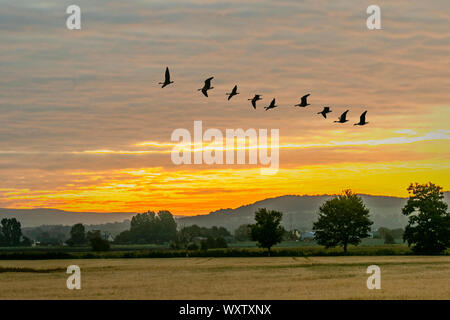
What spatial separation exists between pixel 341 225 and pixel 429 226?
19339 millimetres

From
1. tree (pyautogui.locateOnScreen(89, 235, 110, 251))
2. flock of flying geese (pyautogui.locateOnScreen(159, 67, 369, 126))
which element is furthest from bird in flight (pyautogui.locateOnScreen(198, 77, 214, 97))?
tree (pyautogui.locateOnScreen(89, 235, 110, 251))

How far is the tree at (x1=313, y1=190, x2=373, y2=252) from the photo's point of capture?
11769cm

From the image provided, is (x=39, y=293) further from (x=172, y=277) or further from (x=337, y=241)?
(x=337, y=241)

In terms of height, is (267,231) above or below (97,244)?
above

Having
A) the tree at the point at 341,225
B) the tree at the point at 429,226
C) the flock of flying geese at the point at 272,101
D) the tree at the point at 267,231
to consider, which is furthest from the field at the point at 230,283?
the tree at the point at 341,225

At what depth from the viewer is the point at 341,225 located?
11831 centimetres

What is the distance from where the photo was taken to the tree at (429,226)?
4008 inches

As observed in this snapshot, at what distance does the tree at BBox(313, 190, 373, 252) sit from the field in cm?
4415

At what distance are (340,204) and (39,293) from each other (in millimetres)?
82828

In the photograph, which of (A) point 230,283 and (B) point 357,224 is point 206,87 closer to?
(A) point 230,283

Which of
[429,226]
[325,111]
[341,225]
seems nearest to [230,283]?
[325,111]

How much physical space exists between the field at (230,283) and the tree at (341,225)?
1738 inches

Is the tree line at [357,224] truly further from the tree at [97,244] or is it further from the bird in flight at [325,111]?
the bird in flight at [325,111]

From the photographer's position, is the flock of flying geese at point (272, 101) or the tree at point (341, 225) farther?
the tree at point (341, 225)
